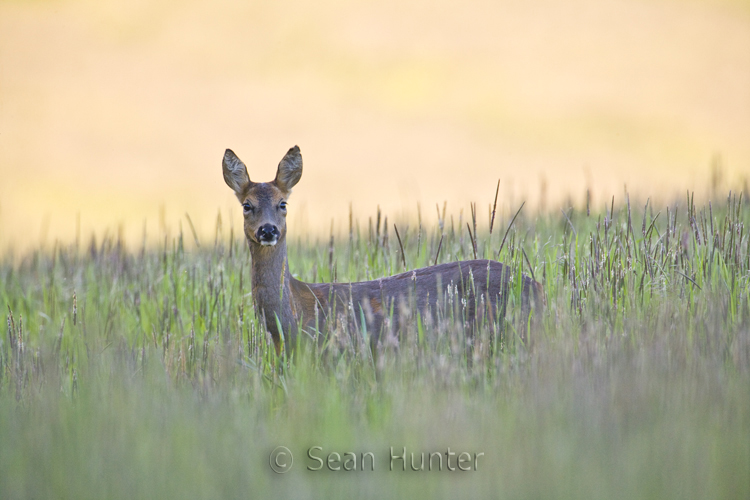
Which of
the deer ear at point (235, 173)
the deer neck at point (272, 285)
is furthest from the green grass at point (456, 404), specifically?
the deer ear at point (235, 173)

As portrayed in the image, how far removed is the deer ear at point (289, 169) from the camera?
21.3 feet

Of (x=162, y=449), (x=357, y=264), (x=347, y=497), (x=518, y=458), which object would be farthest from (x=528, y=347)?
(x=357, y=264)

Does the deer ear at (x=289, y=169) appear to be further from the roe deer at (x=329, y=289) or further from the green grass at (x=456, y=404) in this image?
the green grass at (x=456, y=404)

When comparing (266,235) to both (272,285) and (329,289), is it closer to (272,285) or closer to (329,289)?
(272,285)

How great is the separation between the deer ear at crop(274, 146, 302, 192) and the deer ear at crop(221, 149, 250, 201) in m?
0.31

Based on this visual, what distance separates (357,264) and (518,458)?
431cm

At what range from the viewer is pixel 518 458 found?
3484 mm

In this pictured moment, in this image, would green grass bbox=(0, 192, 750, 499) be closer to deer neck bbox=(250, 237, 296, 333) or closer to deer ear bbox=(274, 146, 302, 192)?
deer neck bbox=(250, 237, 296, 333)

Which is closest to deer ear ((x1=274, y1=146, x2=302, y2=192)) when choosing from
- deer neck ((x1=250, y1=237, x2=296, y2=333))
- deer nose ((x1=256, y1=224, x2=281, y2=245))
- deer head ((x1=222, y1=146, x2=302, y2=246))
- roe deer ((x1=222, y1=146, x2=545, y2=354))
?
deer head ((x1=222, y1=146, x2=302, y2=246))

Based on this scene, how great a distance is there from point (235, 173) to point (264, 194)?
0.59 metres

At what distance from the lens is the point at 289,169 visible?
6559 mm

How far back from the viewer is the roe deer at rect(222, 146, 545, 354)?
5.80m

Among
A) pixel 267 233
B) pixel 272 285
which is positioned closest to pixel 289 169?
pixel 267 233

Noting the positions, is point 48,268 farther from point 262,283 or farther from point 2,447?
point 2,447
